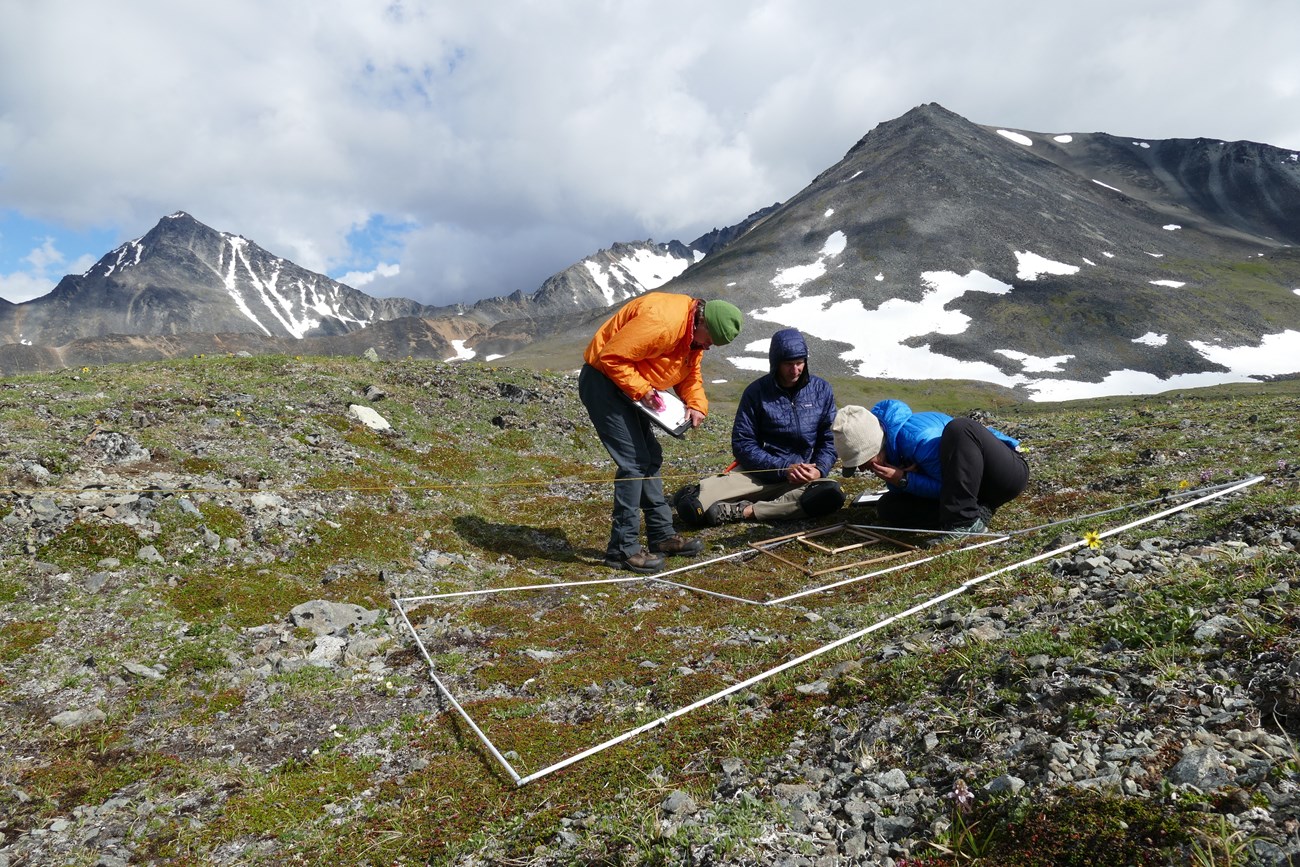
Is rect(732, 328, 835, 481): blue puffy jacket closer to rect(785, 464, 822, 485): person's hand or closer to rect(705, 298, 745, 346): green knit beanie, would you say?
rect(785, 464, 822, 485): person's hand

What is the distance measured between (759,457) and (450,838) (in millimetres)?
7649

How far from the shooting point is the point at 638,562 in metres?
9.09

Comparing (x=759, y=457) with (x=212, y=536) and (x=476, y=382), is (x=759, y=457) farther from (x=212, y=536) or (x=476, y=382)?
(x=476, y=382)

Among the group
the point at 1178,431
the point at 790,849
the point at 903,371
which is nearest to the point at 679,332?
the point at 790,849

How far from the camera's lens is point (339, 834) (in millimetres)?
3953

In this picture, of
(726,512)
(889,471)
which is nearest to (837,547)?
(889,471)

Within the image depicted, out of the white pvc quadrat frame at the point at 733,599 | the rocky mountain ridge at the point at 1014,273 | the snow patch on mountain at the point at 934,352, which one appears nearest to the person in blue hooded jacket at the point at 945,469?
the white pvc quadrat frame at the point at 733,599

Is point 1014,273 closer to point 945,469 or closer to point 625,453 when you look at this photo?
point 945,469

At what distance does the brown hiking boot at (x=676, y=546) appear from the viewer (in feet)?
31.4

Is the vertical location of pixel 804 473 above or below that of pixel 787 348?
below

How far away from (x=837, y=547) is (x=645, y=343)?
4.02m

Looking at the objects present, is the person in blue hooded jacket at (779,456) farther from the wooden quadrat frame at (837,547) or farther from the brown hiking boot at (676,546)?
the brown hiking boot at (676,546)

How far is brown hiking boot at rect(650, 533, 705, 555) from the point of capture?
956 centimetres

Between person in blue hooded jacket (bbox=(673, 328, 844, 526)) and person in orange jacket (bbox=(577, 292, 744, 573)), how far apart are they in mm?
1250
